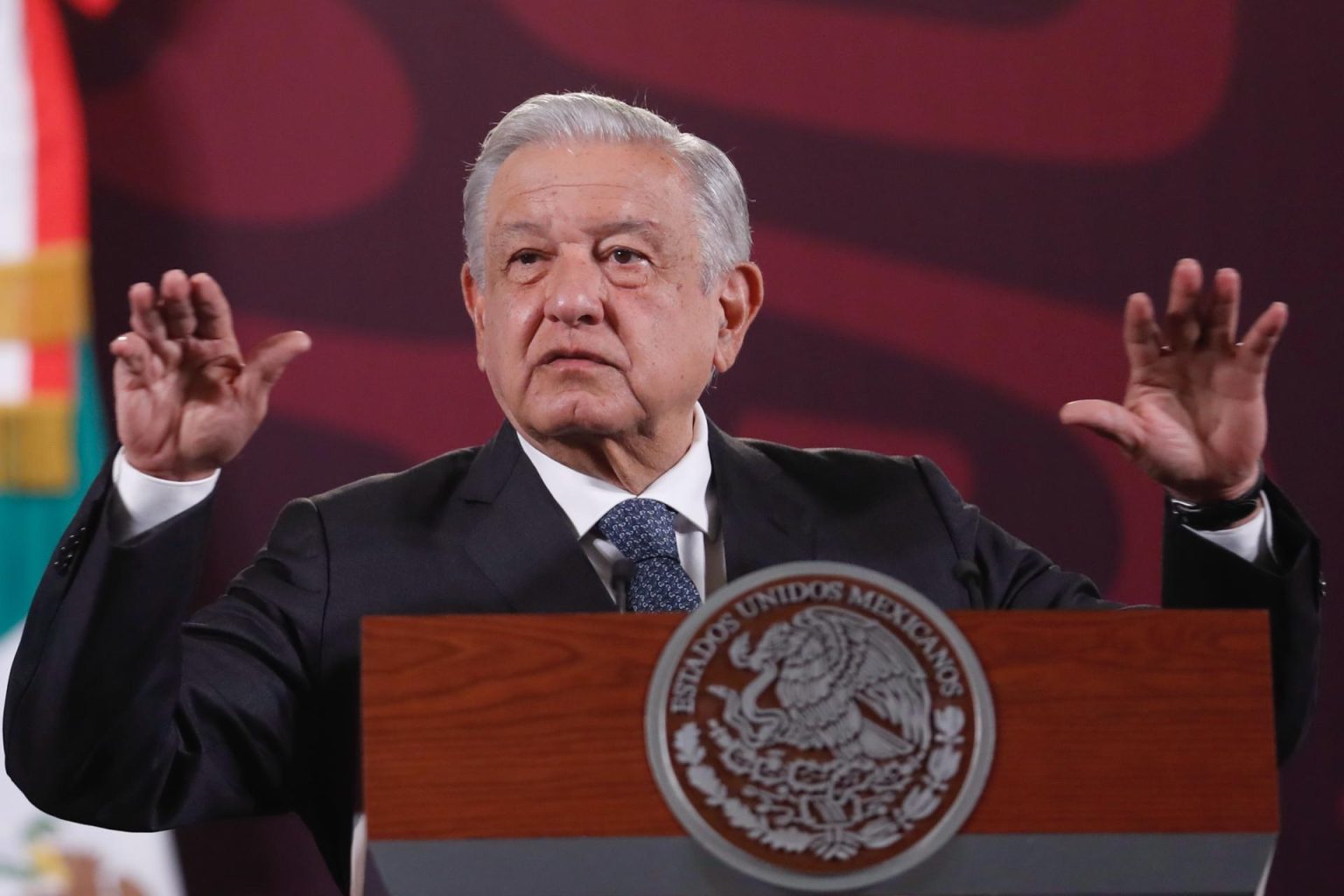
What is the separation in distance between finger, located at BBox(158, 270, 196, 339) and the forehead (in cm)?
61

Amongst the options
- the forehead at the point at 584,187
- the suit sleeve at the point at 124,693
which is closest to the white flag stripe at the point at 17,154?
the forehead at the point at 584,187

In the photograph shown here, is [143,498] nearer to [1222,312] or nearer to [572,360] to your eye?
[572,360]

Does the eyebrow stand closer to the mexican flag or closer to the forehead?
the forehead

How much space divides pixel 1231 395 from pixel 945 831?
637 millimetres

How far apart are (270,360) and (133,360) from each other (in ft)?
0.40

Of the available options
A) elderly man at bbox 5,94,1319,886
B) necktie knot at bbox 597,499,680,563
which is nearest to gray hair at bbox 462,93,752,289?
elderly man at bbox 5,94,1319,886

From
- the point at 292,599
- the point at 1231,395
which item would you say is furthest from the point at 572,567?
the point at 1231,395

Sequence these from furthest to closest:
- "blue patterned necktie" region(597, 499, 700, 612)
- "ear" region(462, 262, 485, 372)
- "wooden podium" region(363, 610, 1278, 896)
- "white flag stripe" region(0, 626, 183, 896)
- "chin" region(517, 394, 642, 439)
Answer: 1. "white flag stripe" region(0, 626, 183, 896)
2. "ear" region(462, 262, 485, 372)
3. "chin" region(517, 394, 642, 439)
4. "blue patterned necktie" region(597, 499, 700, 612)
5. "wooden podium" region(363, 610, 1278, 896)

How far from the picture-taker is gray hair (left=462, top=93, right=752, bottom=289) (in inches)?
77.3

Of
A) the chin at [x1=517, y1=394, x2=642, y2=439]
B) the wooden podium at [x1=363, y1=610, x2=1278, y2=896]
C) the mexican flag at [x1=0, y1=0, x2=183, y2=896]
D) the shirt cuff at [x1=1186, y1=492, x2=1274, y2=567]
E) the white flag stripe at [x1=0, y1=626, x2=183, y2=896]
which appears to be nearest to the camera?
the wooden podium at [x1=363, y1=610, x2=1278, y2=896]

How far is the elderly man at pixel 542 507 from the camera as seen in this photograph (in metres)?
1.42

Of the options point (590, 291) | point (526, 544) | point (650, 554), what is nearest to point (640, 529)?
point (650, 554)

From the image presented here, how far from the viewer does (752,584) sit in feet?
3.92

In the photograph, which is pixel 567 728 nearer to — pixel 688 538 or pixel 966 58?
pixel 688 538
